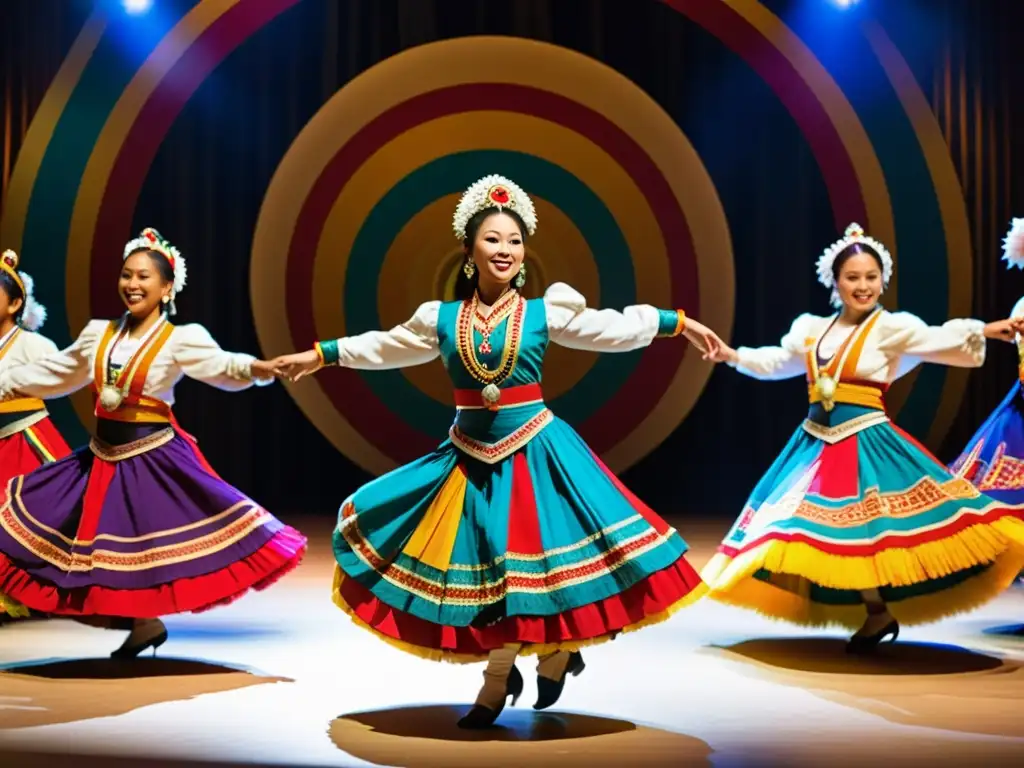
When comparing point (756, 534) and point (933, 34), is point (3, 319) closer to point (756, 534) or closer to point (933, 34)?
point (756, 534)

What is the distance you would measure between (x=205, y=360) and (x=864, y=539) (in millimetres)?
1882

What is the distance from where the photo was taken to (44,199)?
22.3 feet

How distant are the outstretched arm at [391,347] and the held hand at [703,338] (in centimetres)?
67

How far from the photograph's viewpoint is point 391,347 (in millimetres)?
3223

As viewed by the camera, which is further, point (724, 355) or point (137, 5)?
point (137, 5)

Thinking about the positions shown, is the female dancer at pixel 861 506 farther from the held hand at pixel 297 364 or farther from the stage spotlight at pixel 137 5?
the stage spotlight at pixel 137 5

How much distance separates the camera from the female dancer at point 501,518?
9.48 feet

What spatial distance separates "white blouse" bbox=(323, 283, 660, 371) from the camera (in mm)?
3199

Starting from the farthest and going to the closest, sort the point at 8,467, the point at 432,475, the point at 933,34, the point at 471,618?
the point at 933,34 → the point at 8,467 → the point at 432,475 → the point at 471,618

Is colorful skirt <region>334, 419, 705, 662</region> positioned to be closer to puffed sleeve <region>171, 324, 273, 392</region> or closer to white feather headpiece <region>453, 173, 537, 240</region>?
white feather headpiece <region>453, 173, 537, 240</region>

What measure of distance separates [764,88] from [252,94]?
2495mm

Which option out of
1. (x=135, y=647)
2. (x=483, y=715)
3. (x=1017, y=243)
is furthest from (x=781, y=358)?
(x=135, y=647)

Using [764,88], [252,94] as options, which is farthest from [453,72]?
[764,88]

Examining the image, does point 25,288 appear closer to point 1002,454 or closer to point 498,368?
point 498,368
